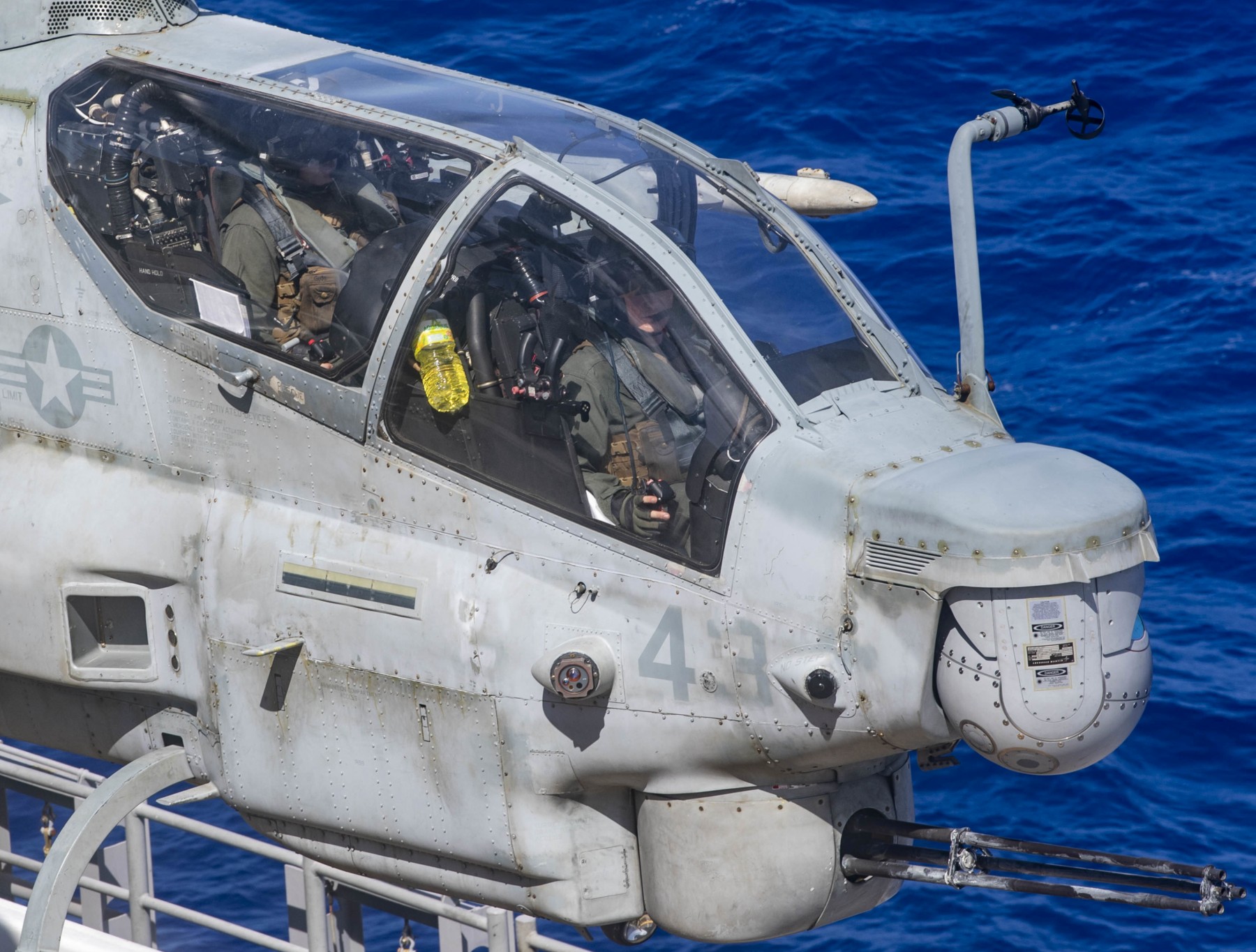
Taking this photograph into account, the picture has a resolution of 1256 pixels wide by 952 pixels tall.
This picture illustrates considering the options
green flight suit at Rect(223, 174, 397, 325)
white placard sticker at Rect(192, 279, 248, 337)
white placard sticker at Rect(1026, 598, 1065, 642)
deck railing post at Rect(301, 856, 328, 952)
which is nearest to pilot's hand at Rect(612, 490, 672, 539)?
white placard sticker at Rect(1026, 598, 1065, 642)

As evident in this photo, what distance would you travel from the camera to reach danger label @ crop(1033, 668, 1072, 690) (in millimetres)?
5383

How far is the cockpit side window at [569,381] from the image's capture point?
5.96 m

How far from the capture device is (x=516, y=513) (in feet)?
19.8

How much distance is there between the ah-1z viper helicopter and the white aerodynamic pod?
1 cm

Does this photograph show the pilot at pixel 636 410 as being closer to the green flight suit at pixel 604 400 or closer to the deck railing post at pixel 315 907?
the green flight suit at pixel 604 400

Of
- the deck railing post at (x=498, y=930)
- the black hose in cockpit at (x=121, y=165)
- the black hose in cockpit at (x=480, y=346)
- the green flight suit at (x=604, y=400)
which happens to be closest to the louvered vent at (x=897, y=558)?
the green flight suit at (x=604, y=400)

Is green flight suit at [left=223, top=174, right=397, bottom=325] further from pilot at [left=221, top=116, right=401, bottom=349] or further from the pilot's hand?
the pilot's hand

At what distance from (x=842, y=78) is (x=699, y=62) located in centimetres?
253

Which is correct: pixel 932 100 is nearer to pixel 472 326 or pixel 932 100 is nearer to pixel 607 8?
pixel 607 8

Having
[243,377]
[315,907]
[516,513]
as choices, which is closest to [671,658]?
[516,513]

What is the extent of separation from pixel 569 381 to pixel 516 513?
0.58 meters

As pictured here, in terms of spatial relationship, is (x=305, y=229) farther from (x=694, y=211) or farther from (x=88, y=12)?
(x=88, y=12)

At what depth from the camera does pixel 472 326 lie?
20.2ft

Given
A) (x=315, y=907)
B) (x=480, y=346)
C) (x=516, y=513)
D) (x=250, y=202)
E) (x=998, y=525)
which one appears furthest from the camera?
(x=315, y=907)
